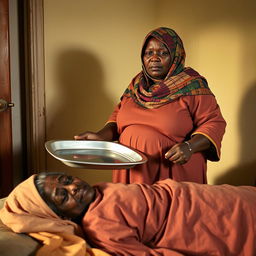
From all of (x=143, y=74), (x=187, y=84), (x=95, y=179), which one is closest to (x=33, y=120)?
(x=95, y=179)

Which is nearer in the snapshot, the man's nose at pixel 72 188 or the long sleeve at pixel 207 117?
the man's nose at pixel 72 188

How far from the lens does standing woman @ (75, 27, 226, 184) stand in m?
1.64

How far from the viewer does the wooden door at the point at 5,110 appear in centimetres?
214

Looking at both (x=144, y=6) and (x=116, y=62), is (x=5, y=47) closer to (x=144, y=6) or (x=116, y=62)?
(x=116, y=62)

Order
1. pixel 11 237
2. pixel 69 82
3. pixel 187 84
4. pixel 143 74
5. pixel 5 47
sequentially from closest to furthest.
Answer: pixel 11 237 → pixel 187 84 → pixel 143 74 → pixel 5 47 → pixel 69 82

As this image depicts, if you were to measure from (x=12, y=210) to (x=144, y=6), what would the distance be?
6.88 feet

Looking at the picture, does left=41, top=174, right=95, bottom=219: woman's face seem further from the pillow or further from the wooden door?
the wooden door

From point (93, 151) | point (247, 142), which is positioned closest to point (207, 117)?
point (93, 151)

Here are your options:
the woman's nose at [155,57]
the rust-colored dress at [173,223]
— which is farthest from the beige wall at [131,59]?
the rust-colored dress at [173,223]

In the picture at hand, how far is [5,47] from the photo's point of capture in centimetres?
217

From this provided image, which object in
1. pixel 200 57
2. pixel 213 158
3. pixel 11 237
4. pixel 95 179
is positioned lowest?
pixel 95 179

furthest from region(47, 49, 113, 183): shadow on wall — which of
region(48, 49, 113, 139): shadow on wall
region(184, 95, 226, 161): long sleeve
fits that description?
region(184, 95, 226, 161): long sleeve

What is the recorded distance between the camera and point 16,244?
3.60 ft

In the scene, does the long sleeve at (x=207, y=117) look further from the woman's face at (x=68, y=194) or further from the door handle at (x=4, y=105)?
the door handle at (x=4, y=105)
